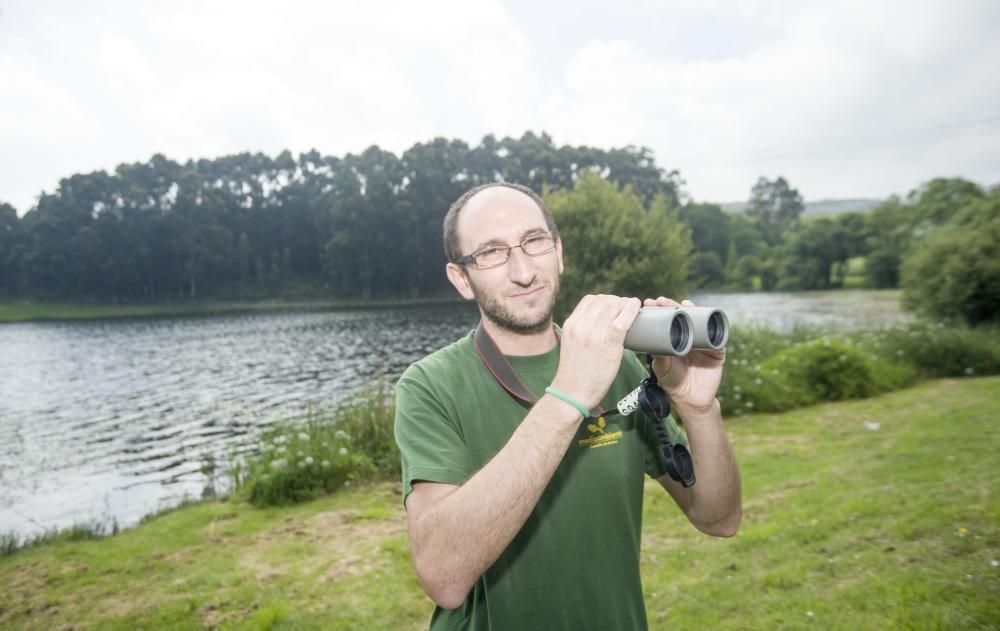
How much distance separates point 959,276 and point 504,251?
78.8 ft

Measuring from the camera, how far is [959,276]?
757 inches

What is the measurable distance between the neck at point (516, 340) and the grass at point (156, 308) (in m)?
63.7

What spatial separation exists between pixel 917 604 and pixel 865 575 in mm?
608

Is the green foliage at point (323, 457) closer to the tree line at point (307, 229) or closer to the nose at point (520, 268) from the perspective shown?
the nose at point (520, 268)

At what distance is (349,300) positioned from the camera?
72188mm

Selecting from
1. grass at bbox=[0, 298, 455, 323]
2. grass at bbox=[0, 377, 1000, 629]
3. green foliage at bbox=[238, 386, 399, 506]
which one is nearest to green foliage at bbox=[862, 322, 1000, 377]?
grass at bbox=[0, 377, 1000, 629]

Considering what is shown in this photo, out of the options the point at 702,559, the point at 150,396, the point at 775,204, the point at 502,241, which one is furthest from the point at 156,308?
the point at 775,204

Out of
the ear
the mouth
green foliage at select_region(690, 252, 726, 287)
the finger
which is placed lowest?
the finger

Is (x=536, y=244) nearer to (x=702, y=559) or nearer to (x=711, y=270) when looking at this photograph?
(x=702, y=559)

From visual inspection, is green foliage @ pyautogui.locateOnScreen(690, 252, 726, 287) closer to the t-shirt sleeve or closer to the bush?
the bush

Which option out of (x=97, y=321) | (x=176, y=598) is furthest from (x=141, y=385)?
(x=97, y=321)

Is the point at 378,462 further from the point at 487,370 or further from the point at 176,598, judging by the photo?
the point at 487,370

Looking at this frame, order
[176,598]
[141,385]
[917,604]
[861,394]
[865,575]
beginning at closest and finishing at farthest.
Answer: [917,604] < [865,575] < [176,598] < [861,394] < [141,385]

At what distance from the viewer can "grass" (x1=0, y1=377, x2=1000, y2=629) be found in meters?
3.91
